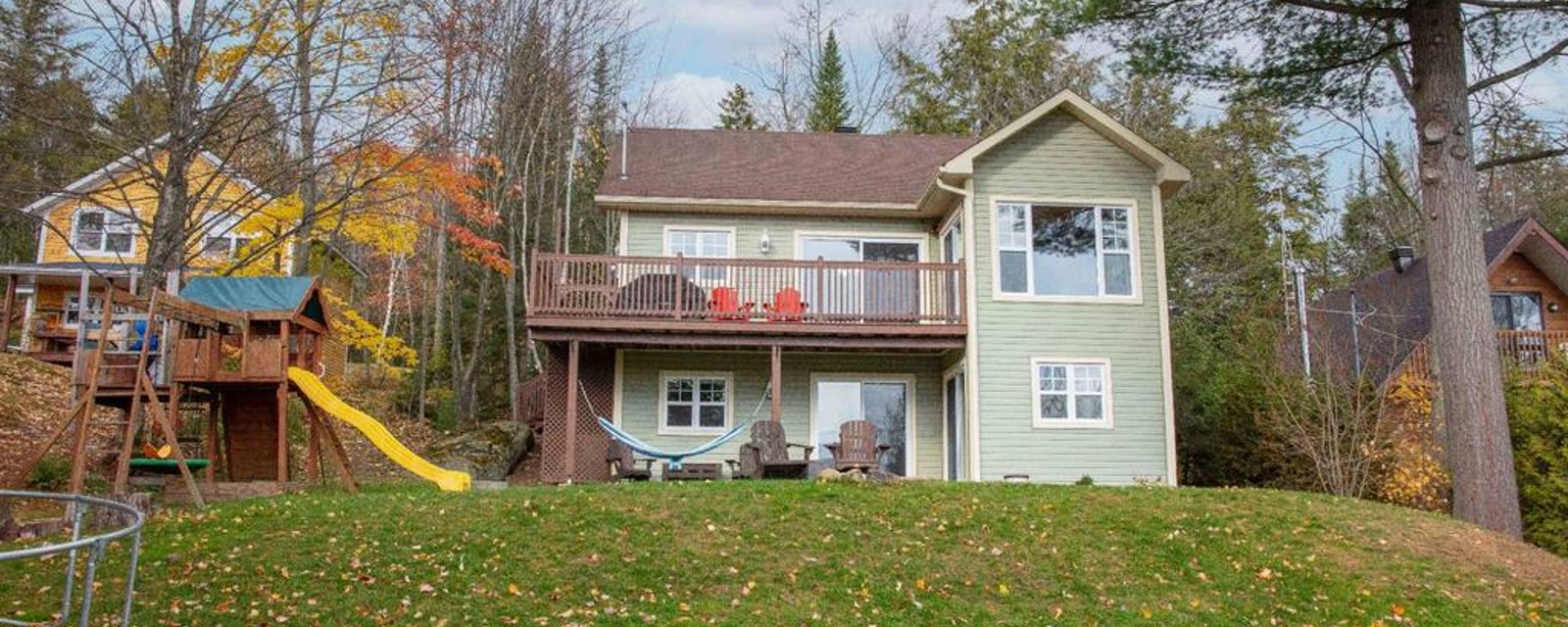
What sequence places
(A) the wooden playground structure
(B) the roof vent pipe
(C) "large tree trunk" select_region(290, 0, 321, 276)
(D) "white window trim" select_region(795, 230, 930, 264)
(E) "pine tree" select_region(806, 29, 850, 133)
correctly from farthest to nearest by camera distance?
(E) "pine tree" select_region(806, 29, 850, 133) < (B) the roof vent pipe < (D) "white window trim" select_region(795, 230, 930, 264) < (C) "large tree trunk" select_region(290, 0, 321, 276) < (A) the wooden playground structure

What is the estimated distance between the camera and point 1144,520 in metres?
10.9

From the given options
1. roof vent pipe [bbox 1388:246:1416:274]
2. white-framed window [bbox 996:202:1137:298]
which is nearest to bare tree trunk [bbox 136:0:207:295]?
white-framed window [bbox 996:202:1137:298]

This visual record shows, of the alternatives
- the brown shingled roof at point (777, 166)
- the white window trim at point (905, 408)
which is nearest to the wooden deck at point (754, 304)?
the white window trim at point (905, 408)

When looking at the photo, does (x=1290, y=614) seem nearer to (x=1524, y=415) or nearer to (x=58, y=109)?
(x=1524, y=415)

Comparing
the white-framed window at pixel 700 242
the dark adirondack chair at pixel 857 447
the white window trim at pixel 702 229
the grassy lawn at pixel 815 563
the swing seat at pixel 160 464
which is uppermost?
the white window trim at pixel 702 229

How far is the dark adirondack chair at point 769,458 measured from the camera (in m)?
14.3

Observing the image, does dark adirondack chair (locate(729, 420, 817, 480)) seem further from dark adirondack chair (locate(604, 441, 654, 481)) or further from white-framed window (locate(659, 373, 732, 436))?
white-framed window (locate(659, 373, 732, 436))

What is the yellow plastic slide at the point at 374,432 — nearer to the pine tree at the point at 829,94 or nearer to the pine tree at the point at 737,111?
the pine tree at the point at 829,94

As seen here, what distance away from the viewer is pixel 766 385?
1764 centimetres

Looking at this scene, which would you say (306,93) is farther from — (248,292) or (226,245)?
(226,245)

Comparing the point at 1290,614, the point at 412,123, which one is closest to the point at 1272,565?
the point at 1290,614

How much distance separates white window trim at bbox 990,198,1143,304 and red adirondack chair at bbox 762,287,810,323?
2.90 m

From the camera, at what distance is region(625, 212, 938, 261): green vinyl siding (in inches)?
719

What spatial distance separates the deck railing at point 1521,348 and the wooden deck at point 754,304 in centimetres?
996
